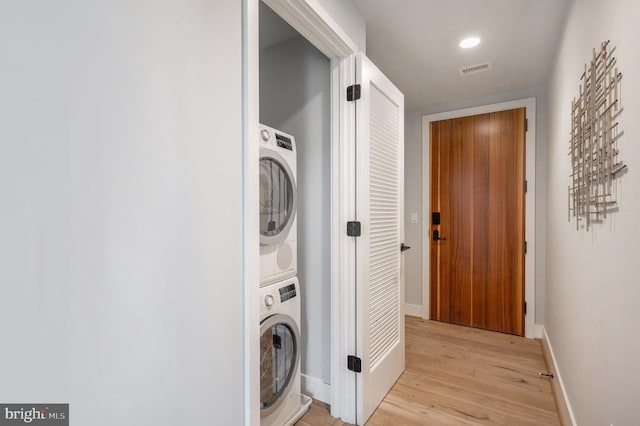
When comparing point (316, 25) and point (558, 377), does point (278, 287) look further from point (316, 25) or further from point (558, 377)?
point (558, 377)

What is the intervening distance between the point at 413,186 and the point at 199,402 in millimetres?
3250

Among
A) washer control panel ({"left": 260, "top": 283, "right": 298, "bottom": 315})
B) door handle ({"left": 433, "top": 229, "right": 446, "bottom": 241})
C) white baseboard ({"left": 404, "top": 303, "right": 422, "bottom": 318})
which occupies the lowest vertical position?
white baseboard ({"left": 404, "top": 303, "right": 422, "bottom": 318})

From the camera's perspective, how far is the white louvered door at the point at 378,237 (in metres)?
1.81

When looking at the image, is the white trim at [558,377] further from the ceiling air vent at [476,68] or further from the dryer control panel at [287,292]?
the ceiling air vent at [476,68]

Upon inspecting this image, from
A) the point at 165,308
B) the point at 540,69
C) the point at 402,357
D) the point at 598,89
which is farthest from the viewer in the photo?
the point at 540,69

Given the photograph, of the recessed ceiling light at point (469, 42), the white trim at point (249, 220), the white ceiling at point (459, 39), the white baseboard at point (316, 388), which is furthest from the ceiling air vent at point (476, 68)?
the white baseboard at point (316, 388)

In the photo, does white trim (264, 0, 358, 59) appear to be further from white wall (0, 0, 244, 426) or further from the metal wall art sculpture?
the metal wall art sculpture

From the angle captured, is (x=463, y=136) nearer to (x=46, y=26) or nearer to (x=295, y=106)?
(x=295, y=106)

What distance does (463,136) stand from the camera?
3.36m

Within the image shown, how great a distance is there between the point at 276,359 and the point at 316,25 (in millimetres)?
1750

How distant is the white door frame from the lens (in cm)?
105

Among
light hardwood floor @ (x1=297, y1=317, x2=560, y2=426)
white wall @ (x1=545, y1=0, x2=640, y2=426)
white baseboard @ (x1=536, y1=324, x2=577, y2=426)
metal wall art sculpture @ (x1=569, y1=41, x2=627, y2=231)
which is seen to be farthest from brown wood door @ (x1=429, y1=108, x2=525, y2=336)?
metal wall art sculpture @ (x1=569, y1=41, x2=627, y2=231)

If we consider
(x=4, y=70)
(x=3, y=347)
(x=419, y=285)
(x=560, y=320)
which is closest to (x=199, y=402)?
(x=3, y=347)

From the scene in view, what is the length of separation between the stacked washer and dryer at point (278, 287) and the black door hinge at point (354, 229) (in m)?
0.33
